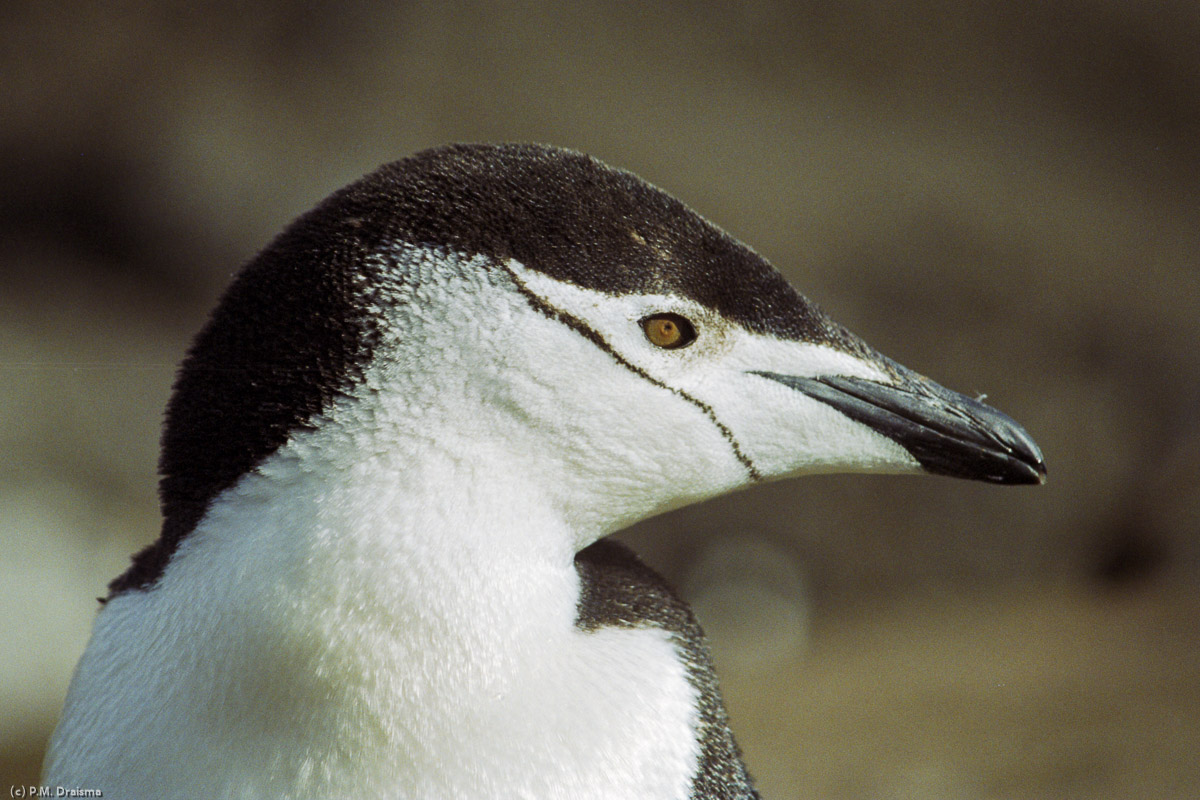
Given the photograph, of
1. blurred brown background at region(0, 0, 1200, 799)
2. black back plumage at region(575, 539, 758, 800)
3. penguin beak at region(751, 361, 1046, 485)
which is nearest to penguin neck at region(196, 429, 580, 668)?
black back plumage at region(575, 539, 758, 800)

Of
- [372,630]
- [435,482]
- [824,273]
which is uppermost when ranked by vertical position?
[824,273]

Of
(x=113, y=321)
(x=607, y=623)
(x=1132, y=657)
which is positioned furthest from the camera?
(x=1132, y=657)

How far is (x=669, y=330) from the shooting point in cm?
97

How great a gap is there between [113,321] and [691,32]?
218 centimetres

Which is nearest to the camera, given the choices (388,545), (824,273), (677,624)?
(388,545)

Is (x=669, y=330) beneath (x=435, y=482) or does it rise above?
above

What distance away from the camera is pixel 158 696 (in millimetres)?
920

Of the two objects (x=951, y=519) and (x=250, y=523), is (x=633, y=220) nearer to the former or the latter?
(x=250, y=523)

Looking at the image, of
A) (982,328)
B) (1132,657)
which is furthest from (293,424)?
(1132,657)

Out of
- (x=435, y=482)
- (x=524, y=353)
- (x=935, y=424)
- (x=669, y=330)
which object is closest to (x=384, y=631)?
(x=435, y=482)

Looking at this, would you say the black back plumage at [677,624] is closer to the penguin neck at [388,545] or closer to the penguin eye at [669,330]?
the penguin neck at [388,545]

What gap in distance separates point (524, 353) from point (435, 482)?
5.1 inches

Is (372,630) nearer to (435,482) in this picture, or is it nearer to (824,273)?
(435,482)

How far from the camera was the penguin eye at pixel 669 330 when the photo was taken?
0.96 m
